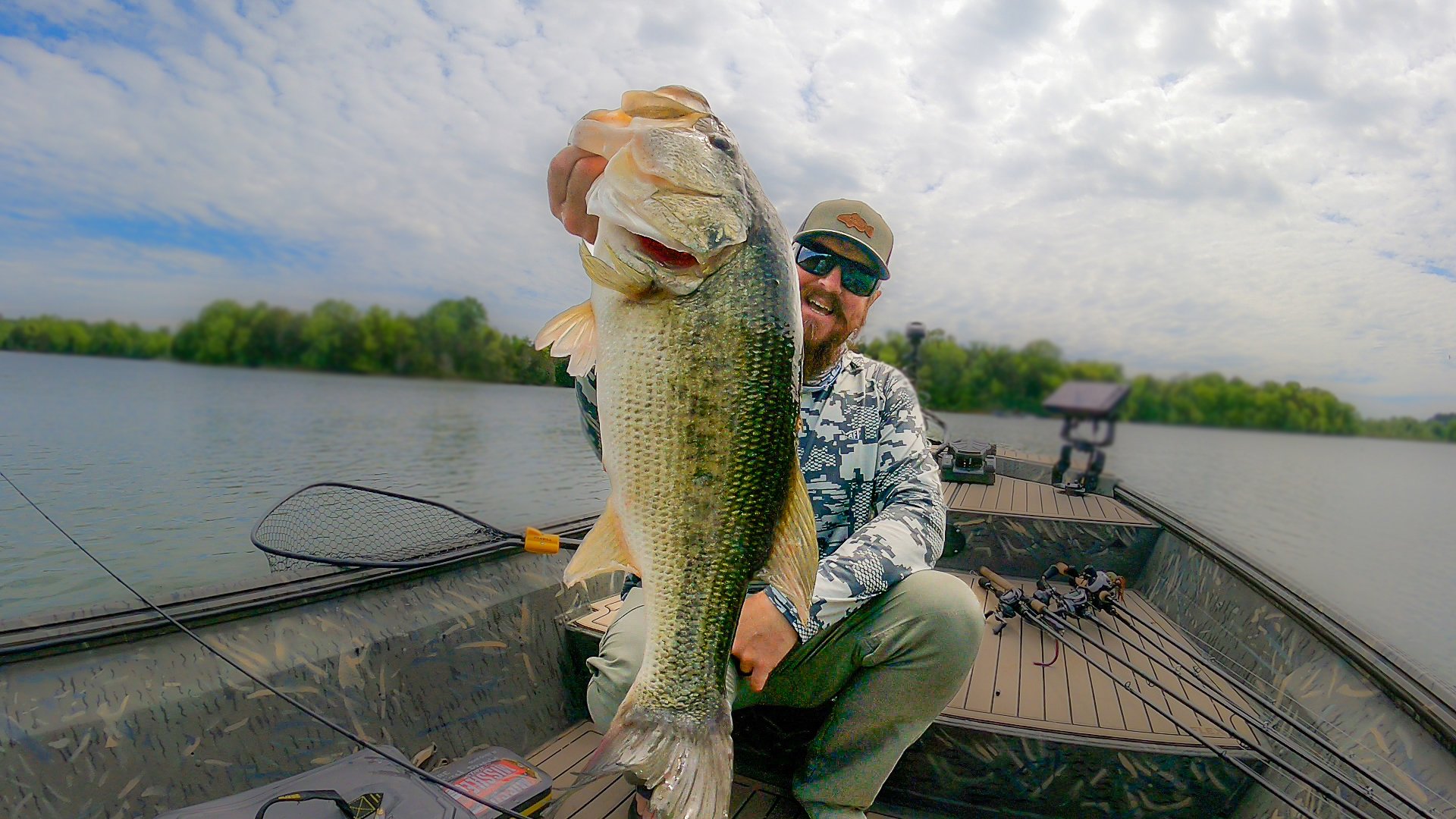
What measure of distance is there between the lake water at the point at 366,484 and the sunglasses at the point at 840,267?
1.46 metres

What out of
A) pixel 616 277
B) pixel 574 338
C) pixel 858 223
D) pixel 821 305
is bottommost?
pixel 574 338

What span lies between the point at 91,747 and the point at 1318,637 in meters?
4.51

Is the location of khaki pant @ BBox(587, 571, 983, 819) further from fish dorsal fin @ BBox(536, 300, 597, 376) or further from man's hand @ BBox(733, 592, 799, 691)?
fish dorsal fin @ BBox(536, 300, 597, 376)

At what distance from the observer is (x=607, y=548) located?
5.55 ft

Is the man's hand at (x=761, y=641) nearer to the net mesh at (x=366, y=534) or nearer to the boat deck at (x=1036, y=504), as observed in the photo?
the net mesh at (x=366, y=534)

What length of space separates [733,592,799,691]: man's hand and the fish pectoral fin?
100 cm

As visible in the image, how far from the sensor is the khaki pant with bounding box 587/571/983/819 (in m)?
2.16

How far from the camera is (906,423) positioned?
2.57 m

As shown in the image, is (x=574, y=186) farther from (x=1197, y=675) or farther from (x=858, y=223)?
(x=1197, y=675)

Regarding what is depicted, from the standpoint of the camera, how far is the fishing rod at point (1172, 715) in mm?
1945

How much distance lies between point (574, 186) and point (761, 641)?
1344 mm

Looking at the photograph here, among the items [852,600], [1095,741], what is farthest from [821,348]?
[1095,741]

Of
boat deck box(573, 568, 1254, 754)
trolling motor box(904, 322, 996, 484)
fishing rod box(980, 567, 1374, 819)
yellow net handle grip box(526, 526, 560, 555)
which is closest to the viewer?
fishing rod box(980, 567, 1374, 819)

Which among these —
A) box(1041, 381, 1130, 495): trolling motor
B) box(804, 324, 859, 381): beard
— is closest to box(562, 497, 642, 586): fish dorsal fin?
box(804, 324, 859, 381): beard
